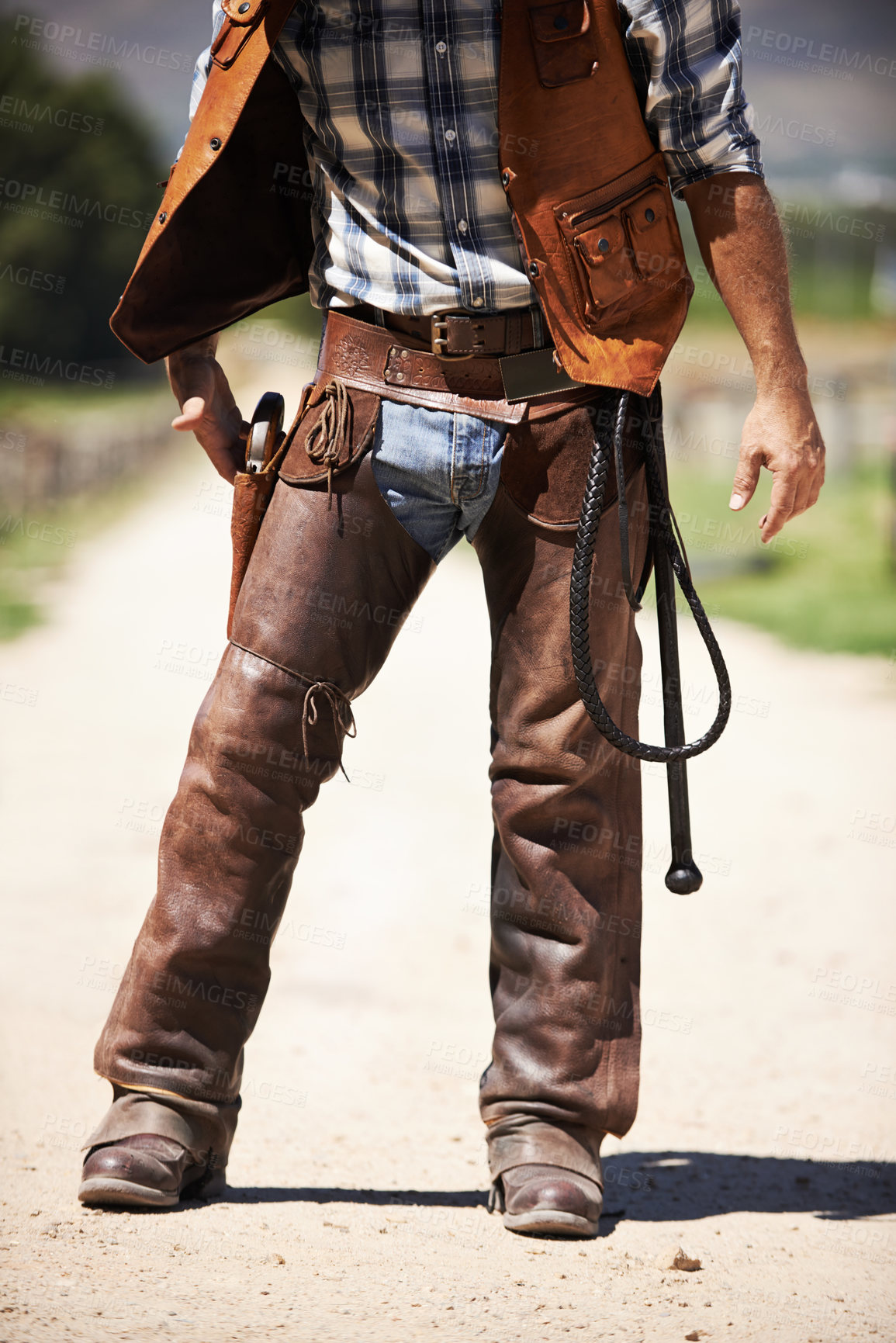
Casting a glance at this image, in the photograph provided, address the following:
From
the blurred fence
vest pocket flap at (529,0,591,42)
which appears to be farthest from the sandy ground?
the blurred fence

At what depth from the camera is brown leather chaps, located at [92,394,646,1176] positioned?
186 centimetres

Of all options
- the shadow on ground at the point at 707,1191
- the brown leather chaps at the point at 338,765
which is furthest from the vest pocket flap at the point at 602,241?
the shadow on ground at the point at 707,1191

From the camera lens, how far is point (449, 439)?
181cm

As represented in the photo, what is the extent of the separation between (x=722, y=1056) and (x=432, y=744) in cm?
261

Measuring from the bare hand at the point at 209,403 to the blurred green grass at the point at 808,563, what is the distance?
588 centimetres

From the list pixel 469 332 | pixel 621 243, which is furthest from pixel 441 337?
pixel 621 243

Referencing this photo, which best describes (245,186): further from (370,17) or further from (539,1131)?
(539,1131)

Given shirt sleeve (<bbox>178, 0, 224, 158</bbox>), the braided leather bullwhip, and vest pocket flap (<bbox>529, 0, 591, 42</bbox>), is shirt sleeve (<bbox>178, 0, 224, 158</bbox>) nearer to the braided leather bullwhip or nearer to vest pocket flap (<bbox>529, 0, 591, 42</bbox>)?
vest pocket flap (<bbox>529, 0, 591, 42</bbox>)

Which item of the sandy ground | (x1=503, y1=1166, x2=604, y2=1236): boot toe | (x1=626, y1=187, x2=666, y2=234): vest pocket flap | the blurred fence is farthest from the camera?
the blurred fence

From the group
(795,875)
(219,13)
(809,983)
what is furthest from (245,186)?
(795,875)

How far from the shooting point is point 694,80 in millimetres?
1733

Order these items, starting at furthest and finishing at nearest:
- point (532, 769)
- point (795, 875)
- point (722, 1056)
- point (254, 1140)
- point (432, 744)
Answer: point (432, 744)
point (795, 875)
point (722, 1056)
point (254, 1140)
point (532, 769)

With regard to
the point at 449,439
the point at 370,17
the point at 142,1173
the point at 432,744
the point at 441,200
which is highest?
the point at 370,17

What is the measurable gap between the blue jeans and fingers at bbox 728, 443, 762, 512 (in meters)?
0.33
